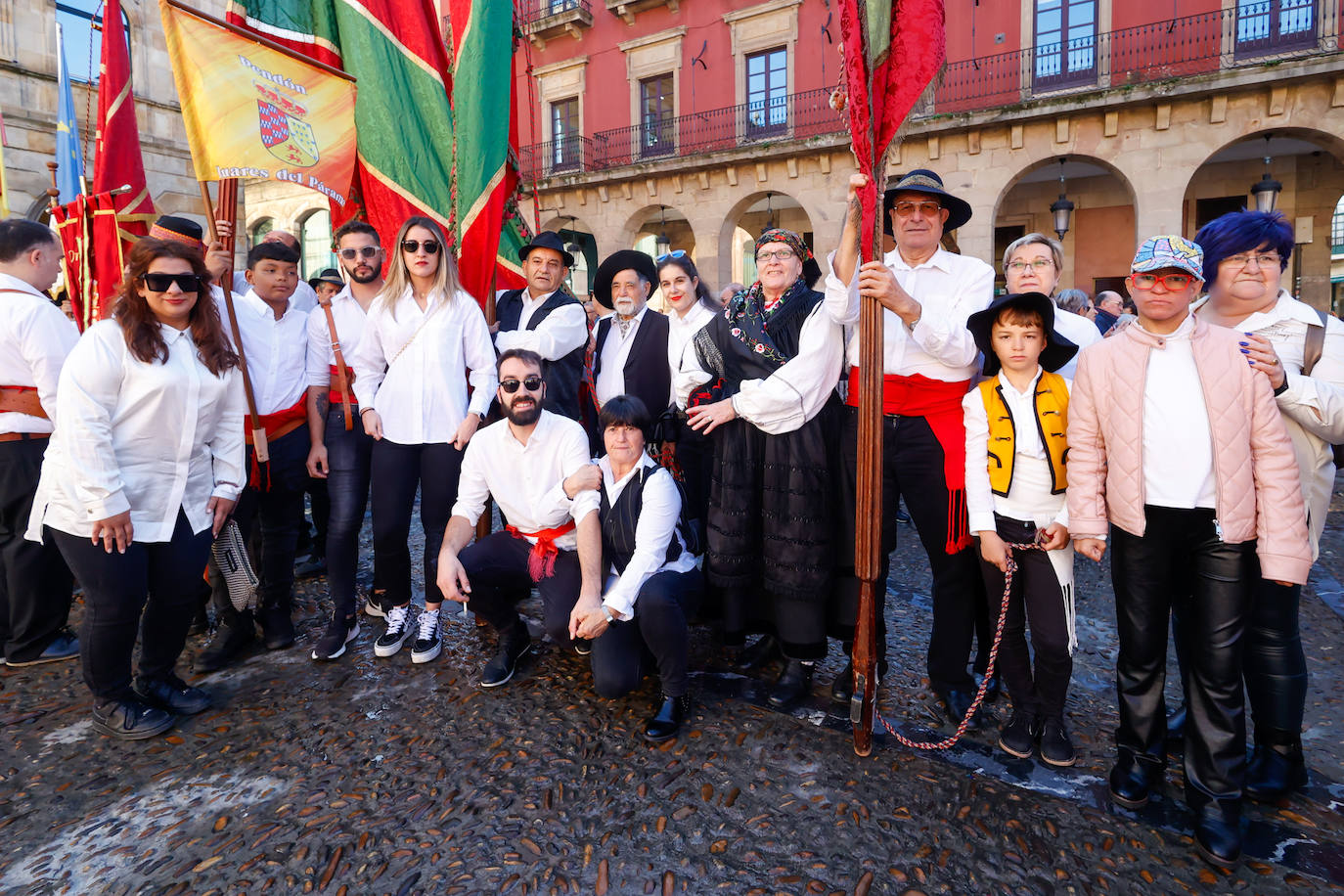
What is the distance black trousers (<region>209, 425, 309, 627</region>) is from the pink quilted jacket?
3952 mm

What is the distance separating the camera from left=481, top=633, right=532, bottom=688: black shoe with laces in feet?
11.7

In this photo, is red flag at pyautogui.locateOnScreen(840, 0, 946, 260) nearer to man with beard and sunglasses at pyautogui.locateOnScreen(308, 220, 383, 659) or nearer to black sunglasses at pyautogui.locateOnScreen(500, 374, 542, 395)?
black sunglasses at pyautogui.locateOnScreen(500, 374, 542, 395)

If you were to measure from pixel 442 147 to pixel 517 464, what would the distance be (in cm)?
216

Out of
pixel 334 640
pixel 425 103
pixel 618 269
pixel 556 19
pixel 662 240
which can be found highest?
pixel 556 19

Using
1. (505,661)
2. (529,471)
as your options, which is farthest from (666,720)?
(529,471)

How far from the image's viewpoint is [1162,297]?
2379 millimetres

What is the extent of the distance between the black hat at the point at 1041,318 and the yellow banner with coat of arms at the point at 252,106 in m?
3.32

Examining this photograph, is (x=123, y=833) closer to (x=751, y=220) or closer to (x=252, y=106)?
(x=252, y=106)

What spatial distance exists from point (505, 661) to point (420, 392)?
57.4 inches

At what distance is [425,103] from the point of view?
4.36 m

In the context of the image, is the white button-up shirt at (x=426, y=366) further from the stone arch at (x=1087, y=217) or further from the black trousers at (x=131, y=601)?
the stone arch at (x=1087, y=217)

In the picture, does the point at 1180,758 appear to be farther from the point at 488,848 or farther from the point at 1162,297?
the point at 488,848

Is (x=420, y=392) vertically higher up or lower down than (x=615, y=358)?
lower down

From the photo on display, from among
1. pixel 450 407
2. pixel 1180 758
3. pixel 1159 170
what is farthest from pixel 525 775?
pixel 1159 170
